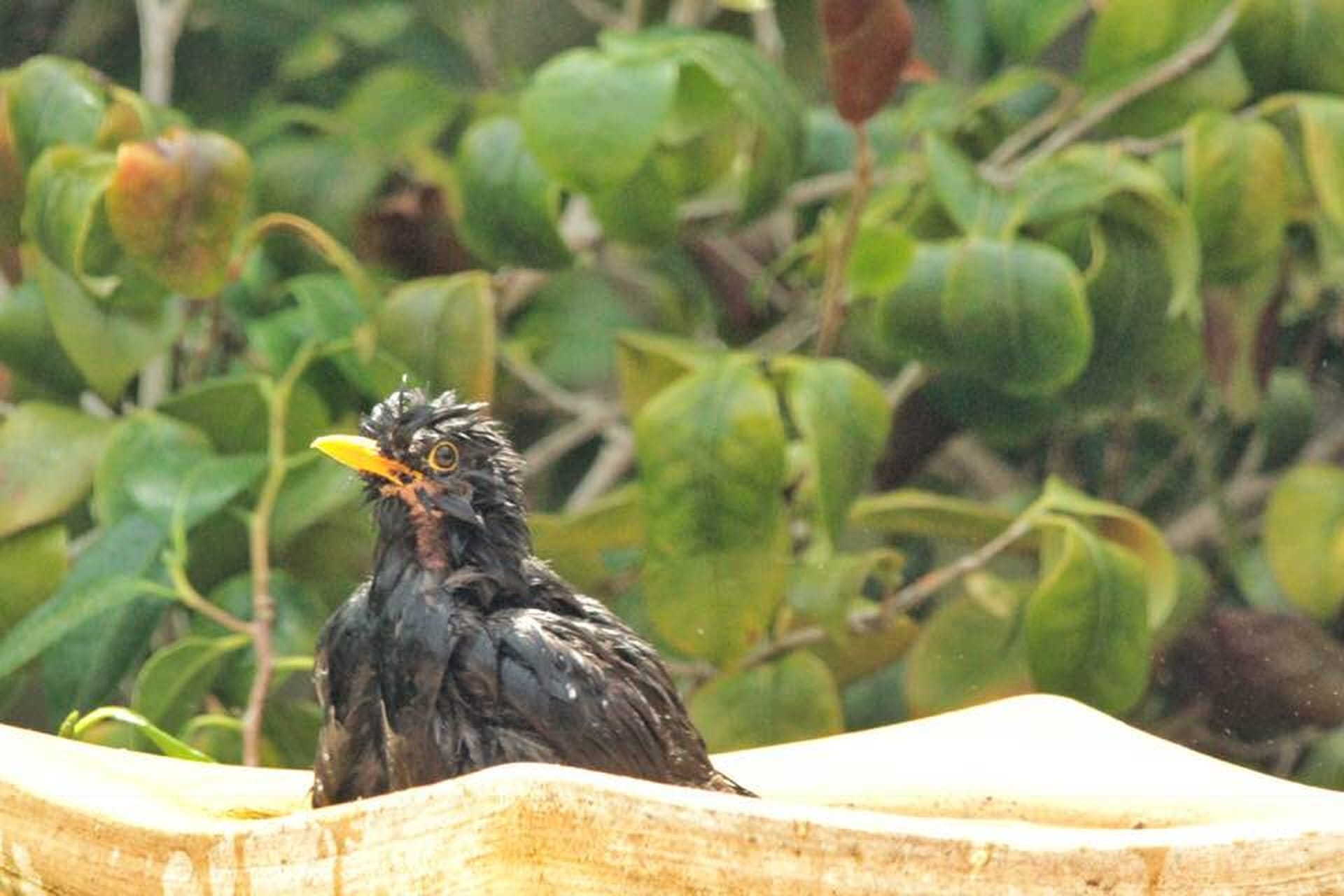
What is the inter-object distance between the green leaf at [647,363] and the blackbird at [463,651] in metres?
1.24

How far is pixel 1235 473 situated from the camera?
4379 mm

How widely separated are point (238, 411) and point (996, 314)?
1095mm

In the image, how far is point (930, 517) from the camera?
3521mm

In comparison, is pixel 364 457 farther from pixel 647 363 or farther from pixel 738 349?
pixel 738 349

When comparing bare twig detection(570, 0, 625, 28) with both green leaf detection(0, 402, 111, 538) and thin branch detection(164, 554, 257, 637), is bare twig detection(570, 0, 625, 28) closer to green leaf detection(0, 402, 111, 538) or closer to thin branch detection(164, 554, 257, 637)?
green leaf detection(0, 402, 111, 538)

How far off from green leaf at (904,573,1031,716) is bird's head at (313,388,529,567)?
146 cm

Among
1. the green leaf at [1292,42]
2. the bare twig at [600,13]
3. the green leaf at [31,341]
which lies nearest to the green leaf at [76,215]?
the green leaf at [31,341]

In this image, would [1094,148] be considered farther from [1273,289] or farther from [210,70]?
[210,70]

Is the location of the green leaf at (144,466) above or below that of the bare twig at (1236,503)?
above

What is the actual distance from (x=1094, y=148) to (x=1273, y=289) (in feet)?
1.88

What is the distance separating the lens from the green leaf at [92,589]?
9.86 ft

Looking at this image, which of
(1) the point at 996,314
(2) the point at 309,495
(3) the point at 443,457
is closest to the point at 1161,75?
(1) the point at 996,314

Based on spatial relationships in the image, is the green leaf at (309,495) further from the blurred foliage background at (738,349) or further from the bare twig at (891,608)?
the bare twig at (891,608)

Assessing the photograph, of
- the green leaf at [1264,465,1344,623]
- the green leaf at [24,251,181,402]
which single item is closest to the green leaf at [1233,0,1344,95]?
the green leaf at [1264,465,1344,623]
